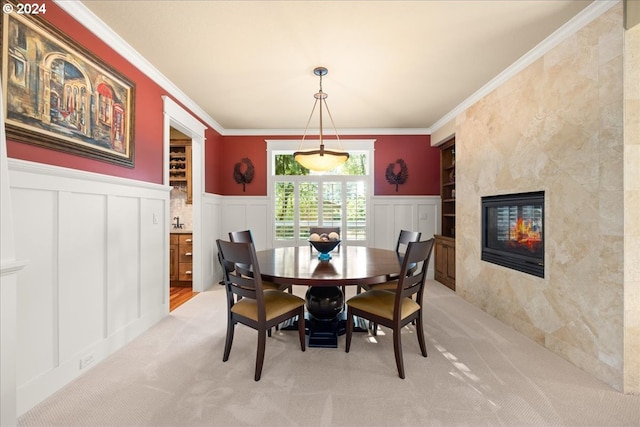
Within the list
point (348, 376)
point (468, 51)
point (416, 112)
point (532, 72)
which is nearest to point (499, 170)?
point (532, 72)

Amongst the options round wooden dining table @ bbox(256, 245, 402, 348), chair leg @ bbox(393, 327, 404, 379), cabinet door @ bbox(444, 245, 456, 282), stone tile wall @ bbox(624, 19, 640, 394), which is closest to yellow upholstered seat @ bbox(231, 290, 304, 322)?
round wooden dining table @ bbox(256, 245, 402, 348)

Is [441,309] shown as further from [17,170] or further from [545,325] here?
→ [17,170]

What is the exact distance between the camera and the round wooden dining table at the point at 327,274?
1851 mm

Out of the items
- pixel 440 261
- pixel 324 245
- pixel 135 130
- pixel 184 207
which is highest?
pixel 135 130

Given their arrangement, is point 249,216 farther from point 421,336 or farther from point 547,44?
point 547,44

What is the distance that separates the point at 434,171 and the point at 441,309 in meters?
2.51

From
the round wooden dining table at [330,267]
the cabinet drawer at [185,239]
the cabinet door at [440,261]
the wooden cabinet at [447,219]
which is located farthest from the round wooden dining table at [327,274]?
the cabinet drawer at [185,239]

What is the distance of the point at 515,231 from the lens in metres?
2.77

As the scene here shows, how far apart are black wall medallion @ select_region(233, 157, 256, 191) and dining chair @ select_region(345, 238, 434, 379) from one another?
3.27 metres

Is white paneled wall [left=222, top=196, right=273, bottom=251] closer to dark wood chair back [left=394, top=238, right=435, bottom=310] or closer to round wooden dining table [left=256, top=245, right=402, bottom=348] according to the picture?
round wooden dining table [left=256, top=245, right=402, bottom=348]

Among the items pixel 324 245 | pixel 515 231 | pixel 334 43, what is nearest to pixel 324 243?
pixel 324 245

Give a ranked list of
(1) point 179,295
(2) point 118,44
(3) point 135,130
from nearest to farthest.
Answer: (2) point 118,44
(3) point 135,130
(1) point 179,295

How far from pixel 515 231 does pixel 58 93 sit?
387 cm

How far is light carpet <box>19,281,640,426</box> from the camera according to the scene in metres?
1.56
